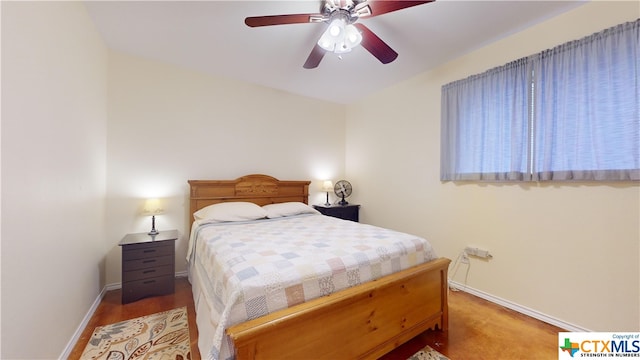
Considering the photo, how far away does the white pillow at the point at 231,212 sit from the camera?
2.74 meters

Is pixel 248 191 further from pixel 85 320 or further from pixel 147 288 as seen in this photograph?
pixel 85 320

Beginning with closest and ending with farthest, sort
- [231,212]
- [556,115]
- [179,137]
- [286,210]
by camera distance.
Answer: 1. [556,115]
2. [231,212]
3. [179,137]
4. [286,210]

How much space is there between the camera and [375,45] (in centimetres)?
197

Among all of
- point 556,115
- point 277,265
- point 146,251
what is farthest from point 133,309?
point 556,115

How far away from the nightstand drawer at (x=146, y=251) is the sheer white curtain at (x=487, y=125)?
3.24 metres

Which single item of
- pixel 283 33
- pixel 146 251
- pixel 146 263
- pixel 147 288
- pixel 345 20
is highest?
pixel 283 33

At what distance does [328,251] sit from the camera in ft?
5.55

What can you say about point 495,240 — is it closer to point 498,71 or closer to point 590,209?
point 590,209

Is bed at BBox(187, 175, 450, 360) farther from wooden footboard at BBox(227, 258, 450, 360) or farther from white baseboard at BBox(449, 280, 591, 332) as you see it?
white baseboard at BBox(449, 280, 591, 332)

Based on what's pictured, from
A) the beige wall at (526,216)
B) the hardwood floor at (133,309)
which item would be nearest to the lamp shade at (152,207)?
the hardwood floor at (133,309)

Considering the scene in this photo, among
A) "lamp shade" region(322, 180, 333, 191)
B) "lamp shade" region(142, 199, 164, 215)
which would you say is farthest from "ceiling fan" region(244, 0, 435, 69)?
"lamp shade" region(322, 180, 333, 191)

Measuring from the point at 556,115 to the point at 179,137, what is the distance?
3.96 meters

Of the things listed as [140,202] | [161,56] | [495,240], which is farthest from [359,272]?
[161,56]

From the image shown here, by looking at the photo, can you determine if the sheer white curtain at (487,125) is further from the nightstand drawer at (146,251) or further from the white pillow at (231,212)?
the nightstand drawer at (146,251)
